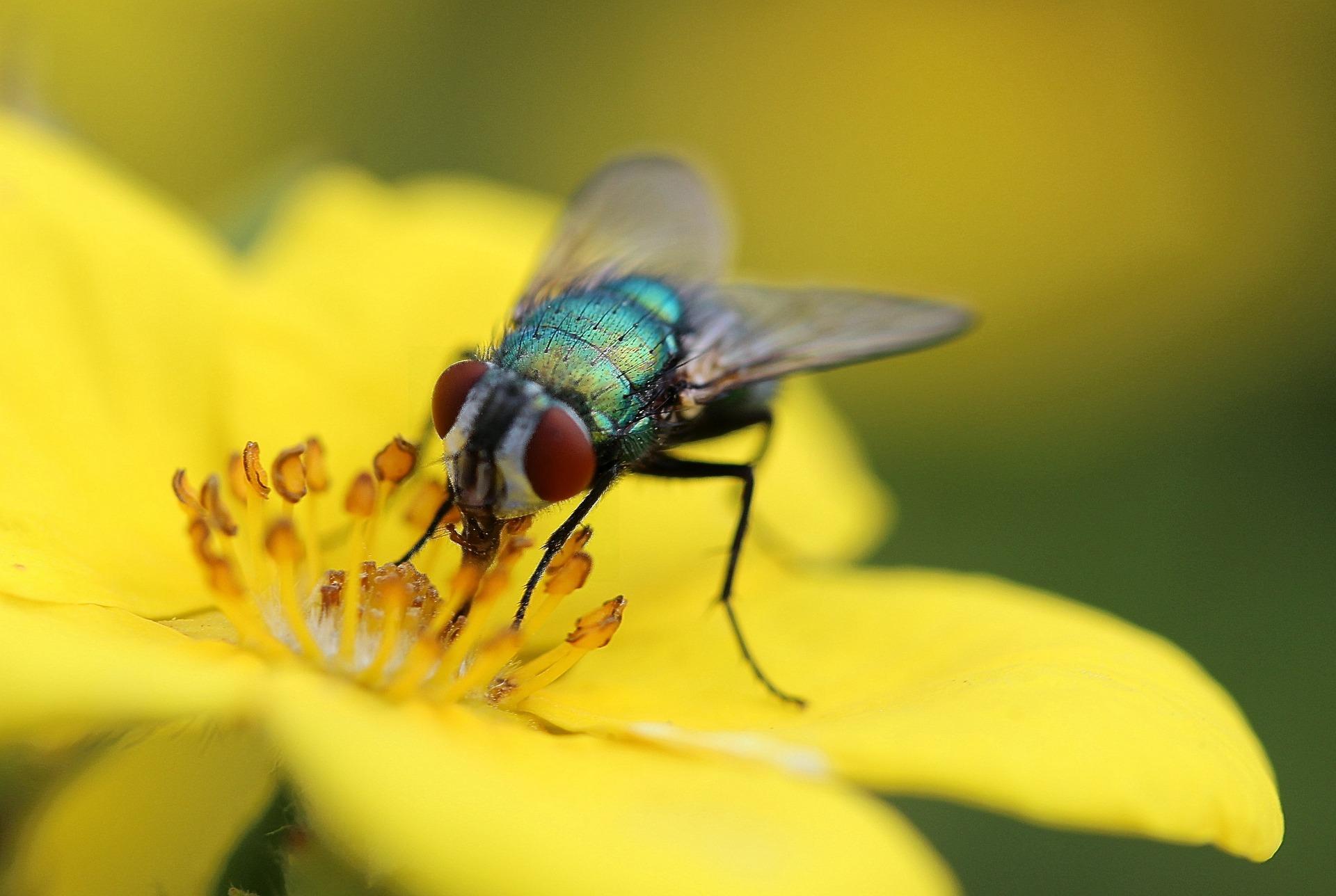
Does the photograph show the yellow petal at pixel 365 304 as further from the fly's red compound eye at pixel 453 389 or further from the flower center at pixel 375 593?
the fly's red compound eye at pixel 453 389

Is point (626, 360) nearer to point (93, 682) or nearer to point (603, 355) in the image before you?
point (603, 355)

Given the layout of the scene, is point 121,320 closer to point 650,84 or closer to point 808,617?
point 808,617

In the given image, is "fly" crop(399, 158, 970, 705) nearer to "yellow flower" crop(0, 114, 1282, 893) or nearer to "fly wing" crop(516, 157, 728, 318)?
"fly wing" crop(516, 157, 728, 318)

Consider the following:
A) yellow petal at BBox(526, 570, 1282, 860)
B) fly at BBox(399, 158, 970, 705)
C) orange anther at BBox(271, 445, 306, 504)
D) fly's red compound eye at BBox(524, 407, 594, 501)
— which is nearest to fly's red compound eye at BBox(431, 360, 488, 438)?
fly at BBox(399, 158, 970, 705)

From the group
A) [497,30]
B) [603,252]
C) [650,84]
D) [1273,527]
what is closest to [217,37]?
[497,30]

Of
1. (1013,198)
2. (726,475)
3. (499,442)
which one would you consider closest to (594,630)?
(499,442)

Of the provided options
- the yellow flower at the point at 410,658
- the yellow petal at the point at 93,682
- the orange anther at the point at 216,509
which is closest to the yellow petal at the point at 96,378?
the yellow flower at the point at 410,658

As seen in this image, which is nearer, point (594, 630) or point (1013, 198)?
point (594, 630)
